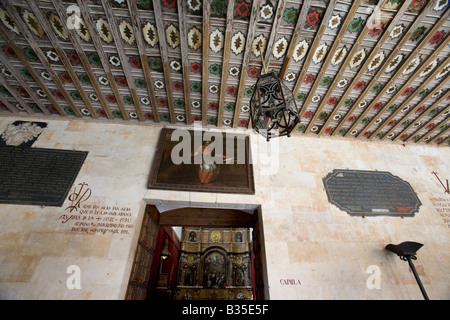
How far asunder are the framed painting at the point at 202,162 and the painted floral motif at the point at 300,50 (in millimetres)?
2348

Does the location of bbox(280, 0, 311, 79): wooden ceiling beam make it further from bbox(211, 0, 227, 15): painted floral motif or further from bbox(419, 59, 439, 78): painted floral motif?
bbox(419, 59, 439, 78): painted floral motif

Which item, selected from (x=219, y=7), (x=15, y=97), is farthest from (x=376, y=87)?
(x=15, y=97)

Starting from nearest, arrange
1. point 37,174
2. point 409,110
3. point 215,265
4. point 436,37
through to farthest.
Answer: point 436,37 → point 37,174 → point 409,110 → point 215,265

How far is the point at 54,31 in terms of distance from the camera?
374 centimetres

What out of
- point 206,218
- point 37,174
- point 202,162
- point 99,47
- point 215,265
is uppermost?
point 99,47

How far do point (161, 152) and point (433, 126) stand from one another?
8225 millimetres

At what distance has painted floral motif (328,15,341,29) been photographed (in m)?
3.61

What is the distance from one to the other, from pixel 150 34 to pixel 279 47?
263 centimetres

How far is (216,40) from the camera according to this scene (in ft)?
12.8

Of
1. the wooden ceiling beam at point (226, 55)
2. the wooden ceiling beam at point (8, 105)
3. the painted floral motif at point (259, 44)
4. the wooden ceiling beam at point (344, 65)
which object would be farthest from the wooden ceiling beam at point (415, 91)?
the wooden ceiling beam at point (8, 105)

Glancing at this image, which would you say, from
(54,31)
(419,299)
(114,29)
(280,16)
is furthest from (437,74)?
(54,31)

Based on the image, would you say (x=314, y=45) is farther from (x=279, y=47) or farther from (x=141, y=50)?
(x=141, y=50)

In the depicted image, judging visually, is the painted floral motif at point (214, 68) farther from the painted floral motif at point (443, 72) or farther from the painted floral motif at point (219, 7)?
the painted floral motif at point (443, 72)

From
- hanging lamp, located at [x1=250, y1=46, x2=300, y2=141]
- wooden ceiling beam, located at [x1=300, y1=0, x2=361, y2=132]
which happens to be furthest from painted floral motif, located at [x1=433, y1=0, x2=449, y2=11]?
hanging lamp, located at [x1=250, y1=46, x2=300, y2=141]
